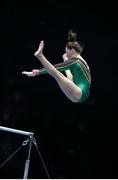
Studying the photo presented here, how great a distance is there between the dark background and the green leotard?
2.21 meters

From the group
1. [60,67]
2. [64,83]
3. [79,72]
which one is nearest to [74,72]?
[79,72]

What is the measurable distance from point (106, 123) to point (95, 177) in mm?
695

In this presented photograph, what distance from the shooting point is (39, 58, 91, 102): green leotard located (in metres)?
5.59

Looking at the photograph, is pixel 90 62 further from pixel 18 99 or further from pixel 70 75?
pixel 70 75

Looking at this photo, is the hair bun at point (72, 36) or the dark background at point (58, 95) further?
the dark background at point (58, 95)

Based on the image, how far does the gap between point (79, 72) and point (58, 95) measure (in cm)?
252

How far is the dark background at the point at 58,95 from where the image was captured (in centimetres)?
795

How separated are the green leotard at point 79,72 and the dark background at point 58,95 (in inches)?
87.0

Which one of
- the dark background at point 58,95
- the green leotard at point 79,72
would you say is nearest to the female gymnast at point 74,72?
the green leotard at point 79,72

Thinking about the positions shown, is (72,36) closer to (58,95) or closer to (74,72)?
(74,72)

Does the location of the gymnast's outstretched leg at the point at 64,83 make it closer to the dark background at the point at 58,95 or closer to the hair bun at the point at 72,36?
the hair bun at the point at 72,36

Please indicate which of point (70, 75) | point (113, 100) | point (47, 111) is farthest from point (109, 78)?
point (70, 75)

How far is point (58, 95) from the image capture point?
26.8ft

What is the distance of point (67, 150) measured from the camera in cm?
814
